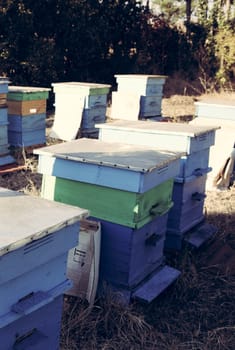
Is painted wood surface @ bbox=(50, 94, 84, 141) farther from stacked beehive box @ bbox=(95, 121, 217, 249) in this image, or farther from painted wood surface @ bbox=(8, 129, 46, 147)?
stacked beehive box @ bbox=(95, 121, 217, 249)

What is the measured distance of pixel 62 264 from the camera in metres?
2.02

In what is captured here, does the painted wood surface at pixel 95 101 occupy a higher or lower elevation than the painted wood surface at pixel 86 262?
higher

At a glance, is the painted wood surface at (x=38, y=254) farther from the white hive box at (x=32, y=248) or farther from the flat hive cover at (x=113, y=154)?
the flat hive cover at (x=113, y=154)

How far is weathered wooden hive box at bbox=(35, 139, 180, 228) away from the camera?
8.68ft

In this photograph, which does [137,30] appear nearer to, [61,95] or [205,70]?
→ [205,70]

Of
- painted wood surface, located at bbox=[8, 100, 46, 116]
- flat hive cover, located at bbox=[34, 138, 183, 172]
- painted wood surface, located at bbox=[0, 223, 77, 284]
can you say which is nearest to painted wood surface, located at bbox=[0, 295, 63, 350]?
painted wood surface, located at bbox=[0, 223, 77, 284]

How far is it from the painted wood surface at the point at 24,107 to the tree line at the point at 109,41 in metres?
4.30

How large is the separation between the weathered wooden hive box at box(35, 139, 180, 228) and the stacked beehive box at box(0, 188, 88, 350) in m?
0.62

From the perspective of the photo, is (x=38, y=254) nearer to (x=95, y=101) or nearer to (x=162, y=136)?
(x=162, y=136)

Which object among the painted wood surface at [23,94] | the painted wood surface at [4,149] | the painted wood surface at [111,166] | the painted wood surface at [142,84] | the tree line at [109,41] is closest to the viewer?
the painted wood surface at [111,166]

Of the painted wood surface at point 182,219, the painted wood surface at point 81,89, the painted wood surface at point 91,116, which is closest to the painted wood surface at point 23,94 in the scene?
the painted wood surface at point 81,89

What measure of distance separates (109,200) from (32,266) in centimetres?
95

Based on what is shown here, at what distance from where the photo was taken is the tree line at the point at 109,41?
9.99 metres

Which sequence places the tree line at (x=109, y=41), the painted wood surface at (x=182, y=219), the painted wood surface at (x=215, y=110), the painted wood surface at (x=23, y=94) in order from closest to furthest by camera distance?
1. the painted wood surface at (x=182, y=219)
2. the painted wood surface at (x=215, y=110)
3. the painted wood surface at (x=23, y=94)
4. the tree line at (x=109, y=41)
